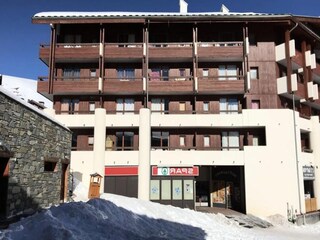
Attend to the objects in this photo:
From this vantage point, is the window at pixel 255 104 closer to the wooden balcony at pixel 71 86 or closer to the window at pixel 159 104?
the window at pixel 159 104

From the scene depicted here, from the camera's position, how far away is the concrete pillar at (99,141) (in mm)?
Result: 29969

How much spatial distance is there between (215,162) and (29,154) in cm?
1975

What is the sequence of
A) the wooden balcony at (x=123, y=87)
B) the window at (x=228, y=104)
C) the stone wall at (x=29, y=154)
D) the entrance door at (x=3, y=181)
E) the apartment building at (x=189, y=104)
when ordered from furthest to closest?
the window at (x=228, y=104) < the wooden balcony at (x=123, y=87) < the apartment building at (x=189, y=104) < the stone wall at (x=29, y=154) < the entrance door at (x=3, y=181)

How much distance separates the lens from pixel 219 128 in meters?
32.0

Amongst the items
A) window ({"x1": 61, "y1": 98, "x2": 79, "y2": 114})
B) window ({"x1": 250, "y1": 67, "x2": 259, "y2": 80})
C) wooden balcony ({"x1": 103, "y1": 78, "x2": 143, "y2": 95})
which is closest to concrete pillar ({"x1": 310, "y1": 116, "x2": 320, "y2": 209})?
window ({"x1": 250, "y1": 67, "x2": 259, "y2": 80})

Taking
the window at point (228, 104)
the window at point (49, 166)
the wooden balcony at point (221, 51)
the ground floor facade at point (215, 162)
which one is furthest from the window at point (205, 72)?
the window at point (49, 166)

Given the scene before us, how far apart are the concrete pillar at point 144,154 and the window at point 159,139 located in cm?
168

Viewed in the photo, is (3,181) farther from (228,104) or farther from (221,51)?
(221,51)

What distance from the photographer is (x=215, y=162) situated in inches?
1186

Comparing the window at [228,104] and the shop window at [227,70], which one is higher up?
the shop window at [227,70]

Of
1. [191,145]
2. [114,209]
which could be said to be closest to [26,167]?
[114,209]

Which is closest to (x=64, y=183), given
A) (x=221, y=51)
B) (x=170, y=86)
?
(x=170, y=86)

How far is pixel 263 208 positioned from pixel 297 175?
4104mm

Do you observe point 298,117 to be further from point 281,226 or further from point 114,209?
point 114,209
